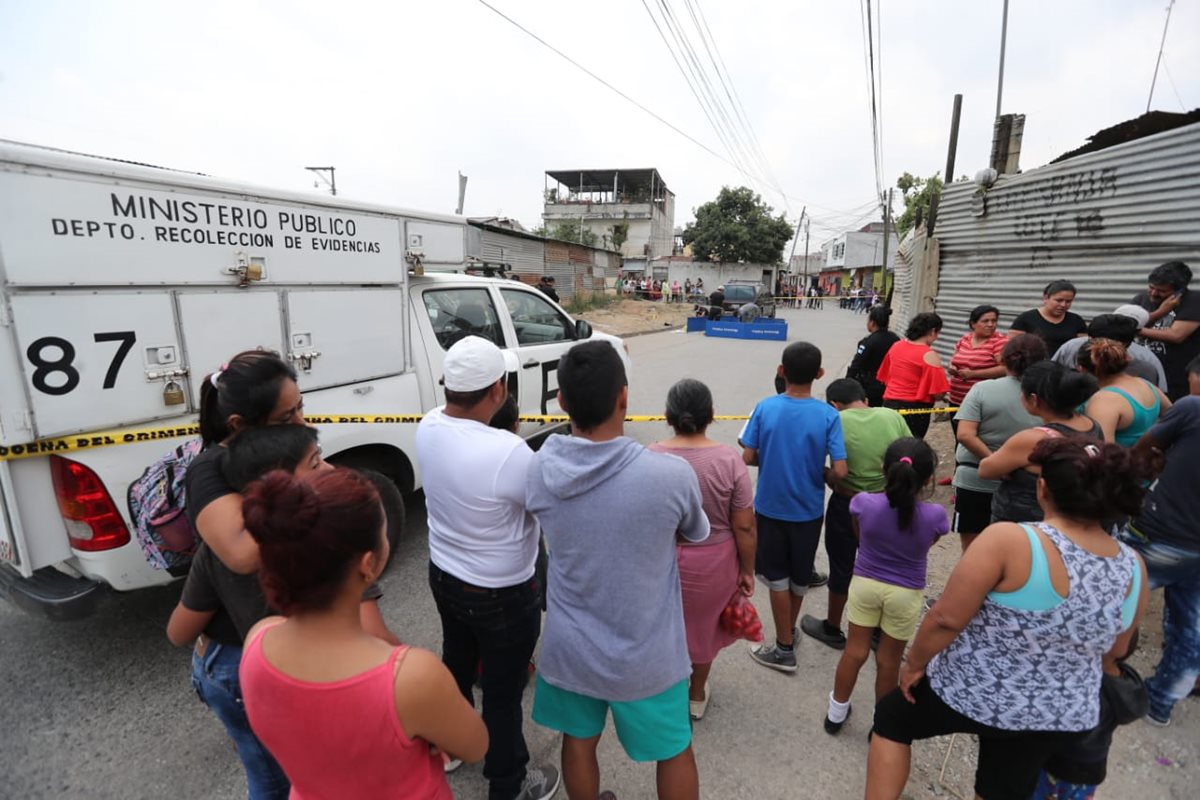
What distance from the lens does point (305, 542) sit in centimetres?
101

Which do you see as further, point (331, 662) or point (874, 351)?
point (874, 351)

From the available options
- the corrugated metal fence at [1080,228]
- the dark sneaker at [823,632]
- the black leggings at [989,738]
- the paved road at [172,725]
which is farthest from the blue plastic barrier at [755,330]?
the black leggings at [989,738]

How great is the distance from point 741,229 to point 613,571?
39702 mm

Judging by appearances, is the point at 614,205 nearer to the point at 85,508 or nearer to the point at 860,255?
the point at 860,255

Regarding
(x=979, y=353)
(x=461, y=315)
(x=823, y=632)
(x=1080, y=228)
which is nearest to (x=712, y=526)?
(x=823, y=632)

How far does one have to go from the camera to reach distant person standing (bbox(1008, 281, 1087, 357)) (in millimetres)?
4254

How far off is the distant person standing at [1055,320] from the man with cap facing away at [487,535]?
4.21 meters

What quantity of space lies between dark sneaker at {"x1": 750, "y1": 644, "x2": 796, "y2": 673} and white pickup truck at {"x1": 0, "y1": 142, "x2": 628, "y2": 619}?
8.17ft

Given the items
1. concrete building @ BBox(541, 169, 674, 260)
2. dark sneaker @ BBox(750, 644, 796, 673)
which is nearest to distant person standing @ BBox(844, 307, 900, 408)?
dark sneaker @ BBox(750, 644, 796, 673)

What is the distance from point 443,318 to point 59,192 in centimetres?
227

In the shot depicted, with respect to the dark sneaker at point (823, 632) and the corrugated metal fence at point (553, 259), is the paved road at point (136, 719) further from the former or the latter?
the corrugated metal fence at point (553, 259)

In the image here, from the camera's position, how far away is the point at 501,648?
6.40ft

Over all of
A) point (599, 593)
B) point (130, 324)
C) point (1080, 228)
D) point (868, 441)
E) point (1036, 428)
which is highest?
point (1080, 228)

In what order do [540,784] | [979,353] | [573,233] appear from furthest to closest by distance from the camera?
[573,233] → [979,353] → [540,784]
